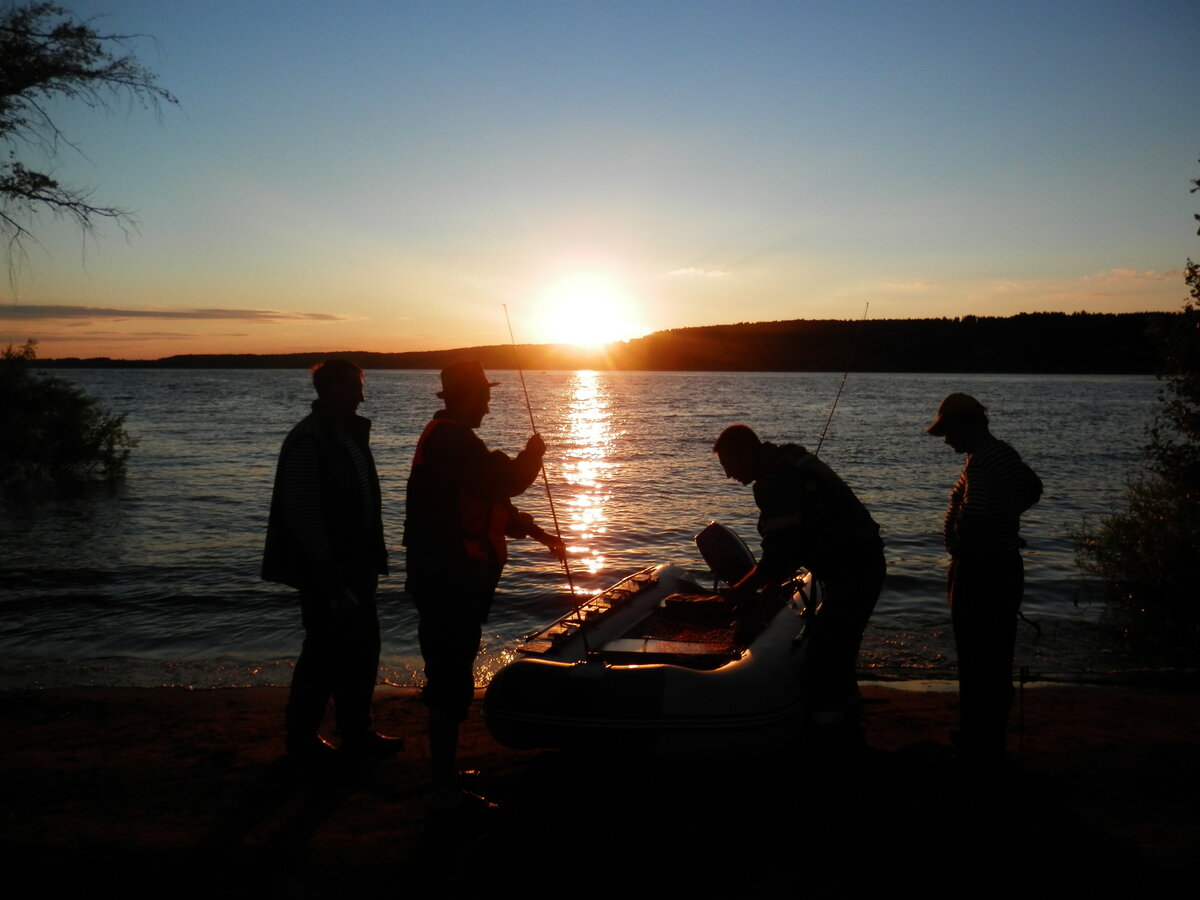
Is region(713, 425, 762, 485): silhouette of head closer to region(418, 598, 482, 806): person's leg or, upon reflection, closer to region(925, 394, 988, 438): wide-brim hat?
region(925, 394, 988, 438): wide-brim hat

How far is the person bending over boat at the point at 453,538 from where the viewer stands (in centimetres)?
385

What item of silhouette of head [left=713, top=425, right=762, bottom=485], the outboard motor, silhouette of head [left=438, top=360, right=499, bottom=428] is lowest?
the outboard motor

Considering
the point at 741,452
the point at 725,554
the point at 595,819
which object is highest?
the point at 741,452

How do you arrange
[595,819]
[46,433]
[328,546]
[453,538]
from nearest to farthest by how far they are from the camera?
[453,538]
[595,819]
[328,546]
[46,433]

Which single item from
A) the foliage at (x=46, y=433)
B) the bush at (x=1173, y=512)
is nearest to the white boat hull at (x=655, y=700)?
the bush at (x=1173, y=512)

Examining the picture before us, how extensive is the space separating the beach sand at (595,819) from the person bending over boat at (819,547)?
1.78ft

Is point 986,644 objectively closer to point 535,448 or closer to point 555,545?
point 555,545

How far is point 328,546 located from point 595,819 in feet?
6.30

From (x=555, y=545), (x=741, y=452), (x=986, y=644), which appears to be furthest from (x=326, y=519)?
(x=986, y=644)

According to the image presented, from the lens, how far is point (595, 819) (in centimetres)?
407

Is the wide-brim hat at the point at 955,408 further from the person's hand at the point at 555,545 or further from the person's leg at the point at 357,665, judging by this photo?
the person's leg at the point at 357,665

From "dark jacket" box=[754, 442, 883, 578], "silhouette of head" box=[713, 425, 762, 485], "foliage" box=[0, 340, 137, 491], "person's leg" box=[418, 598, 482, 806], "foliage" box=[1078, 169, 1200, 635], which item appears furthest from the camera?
"foliage" box=[0, 340, 137, 491]

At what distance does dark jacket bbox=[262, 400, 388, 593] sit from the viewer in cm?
418

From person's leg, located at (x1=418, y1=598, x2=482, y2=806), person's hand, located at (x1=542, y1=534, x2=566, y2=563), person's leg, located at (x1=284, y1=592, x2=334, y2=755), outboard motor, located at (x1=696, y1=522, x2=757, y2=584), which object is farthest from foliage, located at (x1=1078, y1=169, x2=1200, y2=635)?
person's leg, located at (x1=284, y1=592, x2=334, y2=755)
